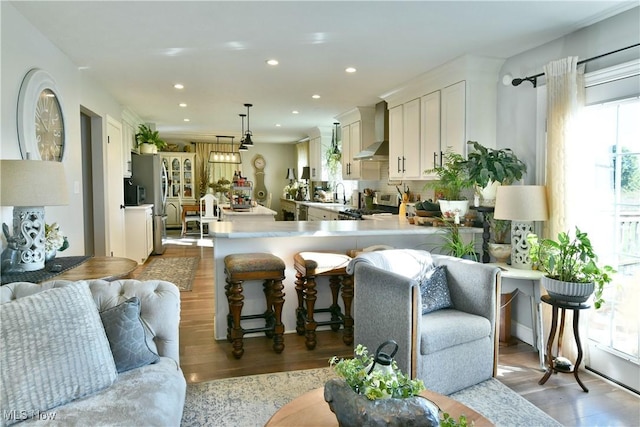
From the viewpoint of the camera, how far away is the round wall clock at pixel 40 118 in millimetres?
2934

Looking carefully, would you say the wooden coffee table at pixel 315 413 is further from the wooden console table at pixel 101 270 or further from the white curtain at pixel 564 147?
the white curtain at pixel 564 147

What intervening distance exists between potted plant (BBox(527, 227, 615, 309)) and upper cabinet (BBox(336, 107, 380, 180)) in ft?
13.0

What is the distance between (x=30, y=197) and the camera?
227 centimetres

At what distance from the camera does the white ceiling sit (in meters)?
2.79

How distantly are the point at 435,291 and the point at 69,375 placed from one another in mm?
2102

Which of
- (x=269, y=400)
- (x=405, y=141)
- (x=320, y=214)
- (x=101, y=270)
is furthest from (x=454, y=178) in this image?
(x=320, y=214)

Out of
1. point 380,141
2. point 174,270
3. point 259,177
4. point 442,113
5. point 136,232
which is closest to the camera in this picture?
point 442,113

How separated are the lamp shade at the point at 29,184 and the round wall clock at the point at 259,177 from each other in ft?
30.7

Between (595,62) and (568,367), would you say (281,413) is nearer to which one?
(568,367)

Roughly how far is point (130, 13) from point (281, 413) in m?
2.78

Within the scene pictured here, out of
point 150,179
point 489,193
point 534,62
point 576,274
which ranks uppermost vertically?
point 534,62

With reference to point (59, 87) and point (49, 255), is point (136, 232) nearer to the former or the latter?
point (59, 87)

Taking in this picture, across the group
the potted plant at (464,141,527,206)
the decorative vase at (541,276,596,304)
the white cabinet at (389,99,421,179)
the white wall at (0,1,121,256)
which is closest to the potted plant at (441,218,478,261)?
the potted plant at (464,141,527,206)

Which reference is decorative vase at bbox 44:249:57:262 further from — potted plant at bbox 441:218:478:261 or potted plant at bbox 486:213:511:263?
potted plant at bbox 486:213:511:263
